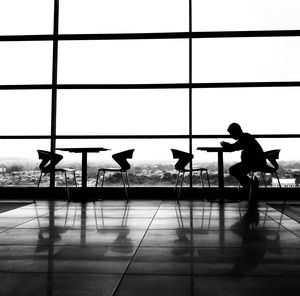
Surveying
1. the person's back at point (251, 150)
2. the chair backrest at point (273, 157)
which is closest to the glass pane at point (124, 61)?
the person's back at point (251, 150)

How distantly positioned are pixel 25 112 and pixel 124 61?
6.64ft

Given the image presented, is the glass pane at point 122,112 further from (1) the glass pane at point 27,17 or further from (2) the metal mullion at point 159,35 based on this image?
(1) the glass pane at point 27,17

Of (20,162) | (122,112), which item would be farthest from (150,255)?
(20,162)

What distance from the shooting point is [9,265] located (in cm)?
199

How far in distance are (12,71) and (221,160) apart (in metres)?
4.12

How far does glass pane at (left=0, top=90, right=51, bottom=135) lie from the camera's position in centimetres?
651

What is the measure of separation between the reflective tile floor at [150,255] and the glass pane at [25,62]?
346 cm

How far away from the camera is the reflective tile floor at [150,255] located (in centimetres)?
164

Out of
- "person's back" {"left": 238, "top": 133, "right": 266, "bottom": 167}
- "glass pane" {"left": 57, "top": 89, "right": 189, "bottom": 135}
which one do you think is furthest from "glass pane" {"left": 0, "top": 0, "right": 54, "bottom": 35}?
"person's back" {"left": 238, "top": 133, "right": 266, "bottom": 167}

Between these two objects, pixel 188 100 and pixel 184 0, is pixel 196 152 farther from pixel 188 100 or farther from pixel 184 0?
pixel 184 0

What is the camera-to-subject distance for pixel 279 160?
6.31 metres

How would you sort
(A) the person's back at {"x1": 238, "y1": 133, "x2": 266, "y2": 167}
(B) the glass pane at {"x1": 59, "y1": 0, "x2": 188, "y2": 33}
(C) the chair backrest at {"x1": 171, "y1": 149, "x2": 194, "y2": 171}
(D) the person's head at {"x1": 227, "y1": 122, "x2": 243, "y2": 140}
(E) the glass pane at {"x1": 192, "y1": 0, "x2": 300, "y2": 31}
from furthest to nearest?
(B) the glass pane at {"x1": 59, "y1": 0, "x2": 188, "y2": 33}, (E) the glass pane at {"x1": 192, "y1": 0, "x2": 300, "y2": 31}, (C) the chair backrest at {"x1": 171, "y1": 149, "x2": 194, "y2": 171}, (D) the person's head at {"x1": 227, "y1": 122, "x2": 243, "y2": 140}, (A) the person's back at {"x1": 238, "y1": 133, "x2": 266, "y2": 167}

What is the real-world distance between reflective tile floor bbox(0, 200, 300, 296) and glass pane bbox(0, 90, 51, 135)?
2910mm

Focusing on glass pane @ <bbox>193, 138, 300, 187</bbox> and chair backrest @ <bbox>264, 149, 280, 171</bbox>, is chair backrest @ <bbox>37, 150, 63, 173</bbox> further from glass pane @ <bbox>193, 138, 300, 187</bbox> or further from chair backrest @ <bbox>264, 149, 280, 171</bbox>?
chair backrest @ <bbox>264, 149, 280, 171</bbox>
